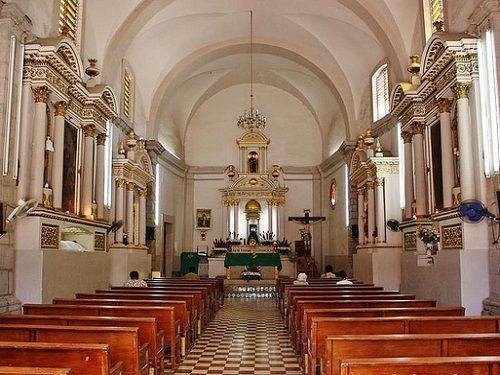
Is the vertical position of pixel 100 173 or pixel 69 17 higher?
pixel 69 17

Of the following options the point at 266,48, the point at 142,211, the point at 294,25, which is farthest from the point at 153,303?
the point at 266,48

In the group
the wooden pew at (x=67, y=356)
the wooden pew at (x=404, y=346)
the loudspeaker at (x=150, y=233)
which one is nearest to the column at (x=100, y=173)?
the loudspeaker at (x=150, y=233)

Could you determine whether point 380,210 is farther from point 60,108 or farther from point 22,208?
point 22,208

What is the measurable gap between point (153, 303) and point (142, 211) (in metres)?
9.49

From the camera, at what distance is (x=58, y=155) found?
35.2ft

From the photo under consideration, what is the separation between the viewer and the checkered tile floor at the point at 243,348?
7.12 metres

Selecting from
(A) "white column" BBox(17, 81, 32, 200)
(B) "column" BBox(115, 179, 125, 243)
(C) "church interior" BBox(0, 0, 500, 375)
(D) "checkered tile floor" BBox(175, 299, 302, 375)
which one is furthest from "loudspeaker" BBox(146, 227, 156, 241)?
(A) "white column" BBox(17, 81, 32, 200)

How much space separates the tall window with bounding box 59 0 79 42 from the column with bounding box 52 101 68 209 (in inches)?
75.0

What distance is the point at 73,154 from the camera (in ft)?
39.3

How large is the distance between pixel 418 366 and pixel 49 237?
7978 millimetres

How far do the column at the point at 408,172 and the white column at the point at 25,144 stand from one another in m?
8.71

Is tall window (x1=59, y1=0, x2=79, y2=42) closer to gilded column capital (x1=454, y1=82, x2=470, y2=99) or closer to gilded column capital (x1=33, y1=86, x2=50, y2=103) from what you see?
gilded column capital (x1=33, y1=86, x2=50, y2=103)

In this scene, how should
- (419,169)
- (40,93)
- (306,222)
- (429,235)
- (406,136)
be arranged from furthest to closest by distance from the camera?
(306,222) → (406,136) → (419,169) → (429,235) → (40,93)

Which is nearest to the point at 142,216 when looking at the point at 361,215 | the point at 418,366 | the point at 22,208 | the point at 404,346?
the point at 361,215
